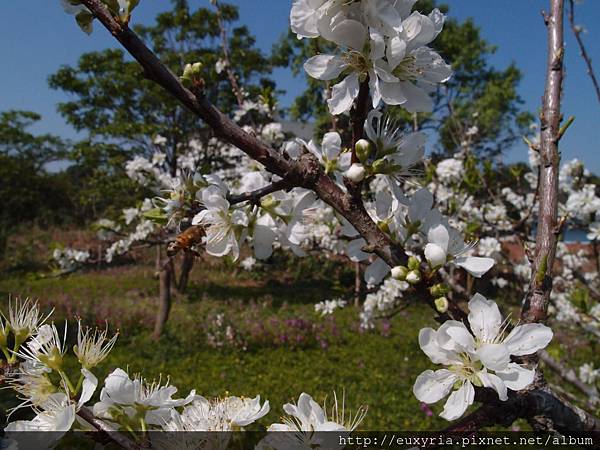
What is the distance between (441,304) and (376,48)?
416 millimetres

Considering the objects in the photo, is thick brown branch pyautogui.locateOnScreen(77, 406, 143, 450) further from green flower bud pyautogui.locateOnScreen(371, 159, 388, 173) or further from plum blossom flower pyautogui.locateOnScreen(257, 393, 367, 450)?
green flower bud pyautogui.locateOnScreen(371, 159, 388, 173)

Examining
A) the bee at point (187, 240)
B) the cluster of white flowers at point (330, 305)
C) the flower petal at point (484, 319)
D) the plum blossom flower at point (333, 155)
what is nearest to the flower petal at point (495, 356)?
the flower petal at point (484, 319)

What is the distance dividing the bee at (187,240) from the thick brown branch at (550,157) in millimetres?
669

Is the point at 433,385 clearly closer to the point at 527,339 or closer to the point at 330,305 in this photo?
the point at 527,339

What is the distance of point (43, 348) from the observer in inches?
29.1

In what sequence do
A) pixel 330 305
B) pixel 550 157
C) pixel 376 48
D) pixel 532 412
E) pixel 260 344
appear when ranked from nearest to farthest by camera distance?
pixel 376 48 < pixel 532 412 < pixel 550 157 < pixel 330 305 < pixel 260 344

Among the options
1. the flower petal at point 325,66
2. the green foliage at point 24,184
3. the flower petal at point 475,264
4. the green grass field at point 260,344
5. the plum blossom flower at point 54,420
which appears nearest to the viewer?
the plum blossom flower at point 54,420

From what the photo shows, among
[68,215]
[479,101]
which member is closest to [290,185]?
[479,101]

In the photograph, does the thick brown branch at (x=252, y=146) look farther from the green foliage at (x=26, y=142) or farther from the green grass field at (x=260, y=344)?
the green foliage at (x=26, y=142)

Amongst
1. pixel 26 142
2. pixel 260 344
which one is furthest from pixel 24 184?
pixel 260 344

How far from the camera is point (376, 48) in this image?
63 centimetres

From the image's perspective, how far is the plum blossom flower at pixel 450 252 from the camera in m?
0.74

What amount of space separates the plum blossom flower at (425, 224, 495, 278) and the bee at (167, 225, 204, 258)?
0.46 metres

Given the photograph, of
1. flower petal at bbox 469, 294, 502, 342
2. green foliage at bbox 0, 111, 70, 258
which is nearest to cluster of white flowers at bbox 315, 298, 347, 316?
flower petal at bbox 469, 294, 502, 342
